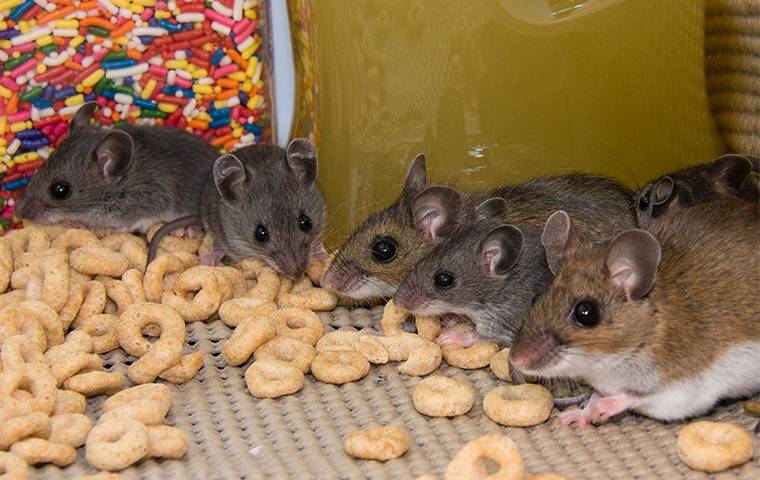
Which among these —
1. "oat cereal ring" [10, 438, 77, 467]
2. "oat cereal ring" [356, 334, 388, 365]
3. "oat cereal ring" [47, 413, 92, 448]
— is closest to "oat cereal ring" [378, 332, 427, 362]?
"oat cereal ring" [356, 334, 388, 365]

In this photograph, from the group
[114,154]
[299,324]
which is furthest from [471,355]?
[114,154]

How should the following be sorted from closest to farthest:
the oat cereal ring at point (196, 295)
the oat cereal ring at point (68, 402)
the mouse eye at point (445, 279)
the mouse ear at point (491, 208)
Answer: the oat cereal ring at point (68, 402)
the mouse eye at point (445, 279)
the mouse ear at point (491, 208)
the oat cereal ring at point (196, 295)

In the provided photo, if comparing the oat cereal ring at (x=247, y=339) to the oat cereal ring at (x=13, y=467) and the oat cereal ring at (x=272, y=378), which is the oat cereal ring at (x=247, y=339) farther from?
the oat cereal ring at (x=13, y=467)

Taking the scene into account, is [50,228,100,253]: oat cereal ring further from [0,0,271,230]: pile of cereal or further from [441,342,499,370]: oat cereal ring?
[441,342,499,370]: oat cereal ring

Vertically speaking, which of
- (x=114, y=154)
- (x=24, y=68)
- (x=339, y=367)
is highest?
(x=24, y=68)

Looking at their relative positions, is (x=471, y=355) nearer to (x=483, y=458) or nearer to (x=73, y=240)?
(x=483, y=458)

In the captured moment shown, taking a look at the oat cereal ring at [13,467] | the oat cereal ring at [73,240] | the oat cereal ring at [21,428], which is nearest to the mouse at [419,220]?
the oat cereal ring at [73,240]
